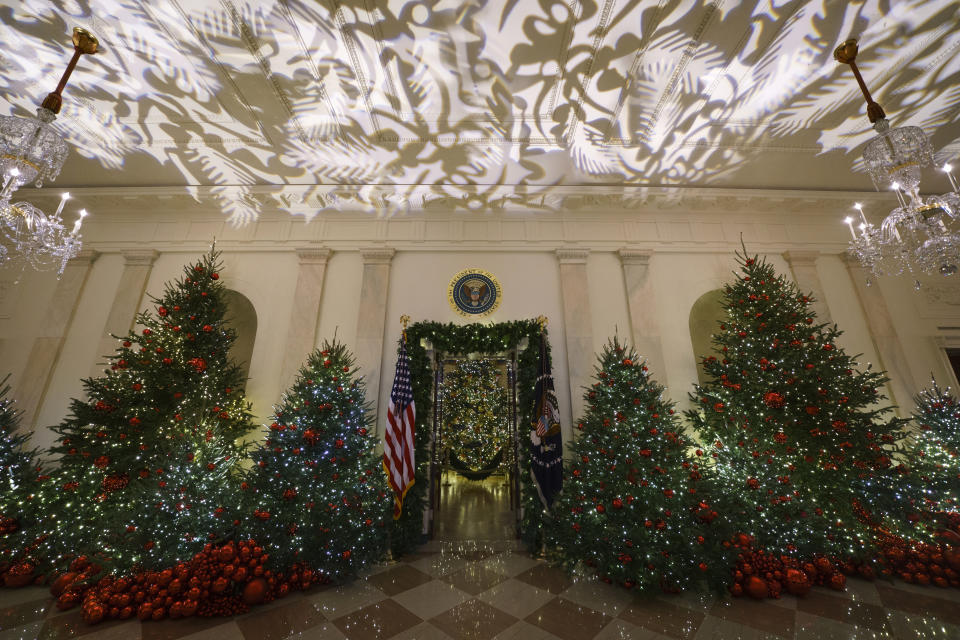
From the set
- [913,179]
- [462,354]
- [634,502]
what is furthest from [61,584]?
[913,179]

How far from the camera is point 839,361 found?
15.3 feet

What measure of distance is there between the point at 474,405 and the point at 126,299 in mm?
6482

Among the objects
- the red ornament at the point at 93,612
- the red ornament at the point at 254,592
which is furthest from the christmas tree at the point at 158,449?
the red ornament at the point at 254,592

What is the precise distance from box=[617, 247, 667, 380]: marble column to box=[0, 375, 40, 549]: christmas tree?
8.31 metres

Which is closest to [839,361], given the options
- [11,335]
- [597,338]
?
[597,338]

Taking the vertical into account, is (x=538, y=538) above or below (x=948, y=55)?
below

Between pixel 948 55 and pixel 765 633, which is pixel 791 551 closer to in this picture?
pixel 765 633

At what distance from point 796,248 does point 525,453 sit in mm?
6392

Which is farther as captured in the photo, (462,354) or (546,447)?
(462,354)

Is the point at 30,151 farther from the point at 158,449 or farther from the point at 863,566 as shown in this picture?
the point at 863,566

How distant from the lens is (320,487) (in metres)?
3.95

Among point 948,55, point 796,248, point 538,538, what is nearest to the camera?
point 948,55

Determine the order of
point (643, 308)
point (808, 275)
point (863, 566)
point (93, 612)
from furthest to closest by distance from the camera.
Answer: point (808, 275), point (643, 308), point (863, 566), point (93, 612)

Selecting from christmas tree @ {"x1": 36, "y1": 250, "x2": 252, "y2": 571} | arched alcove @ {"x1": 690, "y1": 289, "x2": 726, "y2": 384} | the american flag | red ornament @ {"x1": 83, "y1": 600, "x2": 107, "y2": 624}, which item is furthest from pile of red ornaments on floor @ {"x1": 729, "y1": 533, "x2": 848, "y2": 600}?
red ornament @ {"x1": 83, "y1": 600, "x2": 107, "y2": 624}
